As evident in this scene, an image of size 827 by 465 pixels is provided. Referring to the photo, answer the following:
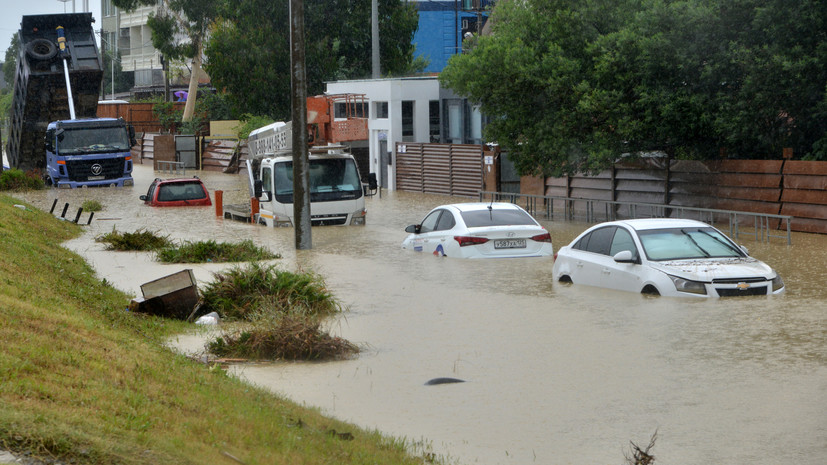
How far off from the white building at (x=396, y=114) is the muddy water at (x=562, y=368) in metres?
25.7

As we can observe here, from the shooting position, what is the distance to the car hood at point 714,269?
47.6ft

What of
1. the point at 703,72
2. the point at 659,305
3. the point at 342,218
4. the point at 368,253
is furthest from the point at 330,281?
the point at 703,72

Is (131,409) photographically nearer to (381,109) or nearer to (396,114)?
(396,114)

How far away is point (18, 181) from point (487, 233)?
2738 cm

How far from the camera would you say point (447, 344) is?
41.4ft

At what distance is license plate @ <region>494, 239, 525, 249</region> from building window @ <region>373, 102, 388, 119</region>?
26.4 meters

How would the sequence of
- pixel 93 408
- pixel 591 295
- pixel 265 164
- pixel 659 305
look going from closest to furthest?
pixel 93 408, pixel 659 305, pixel 591 295, pixel 265 164

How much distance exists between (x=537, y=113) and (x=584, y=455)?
2212 centimetres

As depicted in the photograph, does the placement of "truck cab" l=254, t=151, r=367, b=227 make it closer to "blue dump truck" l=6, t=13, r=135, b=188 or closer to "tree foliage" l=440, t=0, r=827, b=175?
"tree foliage" l=440, t=0, r=827, b=175

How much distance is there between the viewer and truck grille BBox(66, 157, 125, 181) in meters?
43.8

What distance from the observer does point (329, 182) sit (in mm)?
28375

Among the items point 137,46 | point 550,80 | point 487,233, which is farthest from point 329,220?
point 137,46

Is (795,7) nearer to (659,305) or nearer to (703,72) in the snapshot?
(703,72)

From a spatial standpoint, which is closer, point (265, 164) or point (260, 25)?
point (265, 164)
